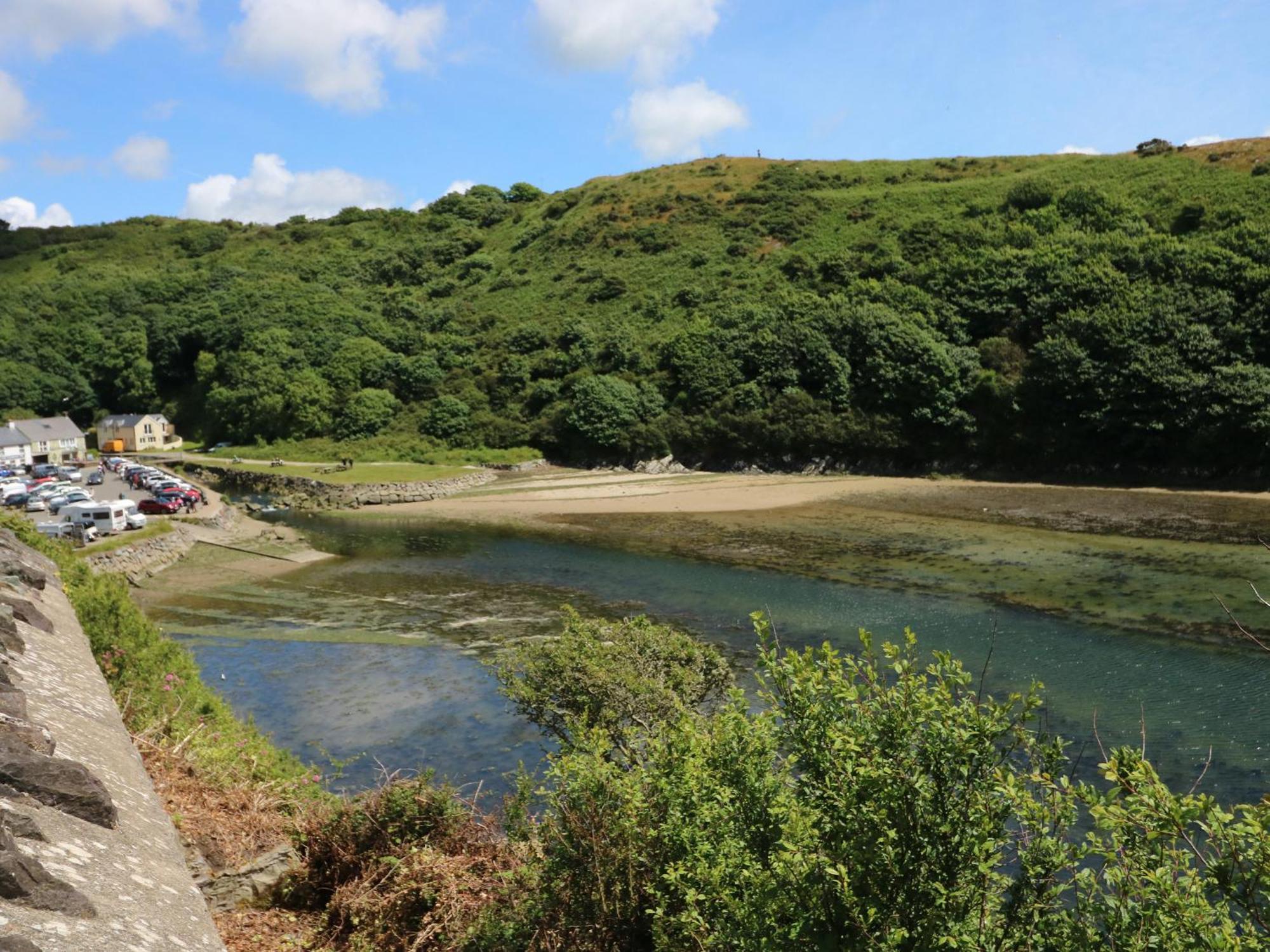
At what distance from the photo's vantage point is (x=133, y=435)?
346 ft

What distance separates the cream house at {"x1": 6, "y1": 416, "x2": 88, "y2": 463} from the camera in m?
94.4

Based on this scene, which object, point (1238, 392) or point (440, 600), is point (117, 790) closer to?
point (440, 600)

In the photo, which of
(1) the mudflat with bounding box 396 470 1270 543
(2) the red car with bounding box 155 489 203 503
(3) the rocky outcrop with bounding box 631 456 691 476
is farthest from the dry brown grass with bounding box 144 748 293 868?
(3) the rocky outcrop with bounding box 631 456 691 476

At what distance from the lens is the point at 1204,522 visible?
160 feet

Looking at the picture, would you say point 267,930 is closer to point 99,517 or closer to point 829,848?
point 829,848

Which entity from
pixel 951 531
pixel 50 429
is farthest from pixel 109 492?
pixel 951 531

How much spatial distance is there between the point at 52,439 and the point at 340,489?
44333mm

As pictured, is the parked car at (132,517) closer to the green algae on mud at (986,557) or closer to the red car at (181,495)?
the red car at (181,495)

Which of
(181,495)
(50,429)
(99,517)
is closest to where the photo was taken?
(99,517)

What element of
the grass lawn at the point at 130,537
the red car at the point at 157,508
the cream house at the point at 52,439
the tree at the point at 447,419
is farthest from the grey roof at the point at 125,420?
the grass lawn at the point at 130,537

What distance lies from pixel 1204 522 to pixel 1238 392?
15.9 meters

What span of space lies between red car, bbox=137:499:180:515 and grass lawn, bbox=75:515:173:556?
2783 millimetres

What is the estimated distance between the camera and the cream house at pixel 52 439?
310ft

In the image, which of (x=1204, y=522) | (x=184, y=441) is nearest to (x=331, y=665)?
(x=1204, y=522)
